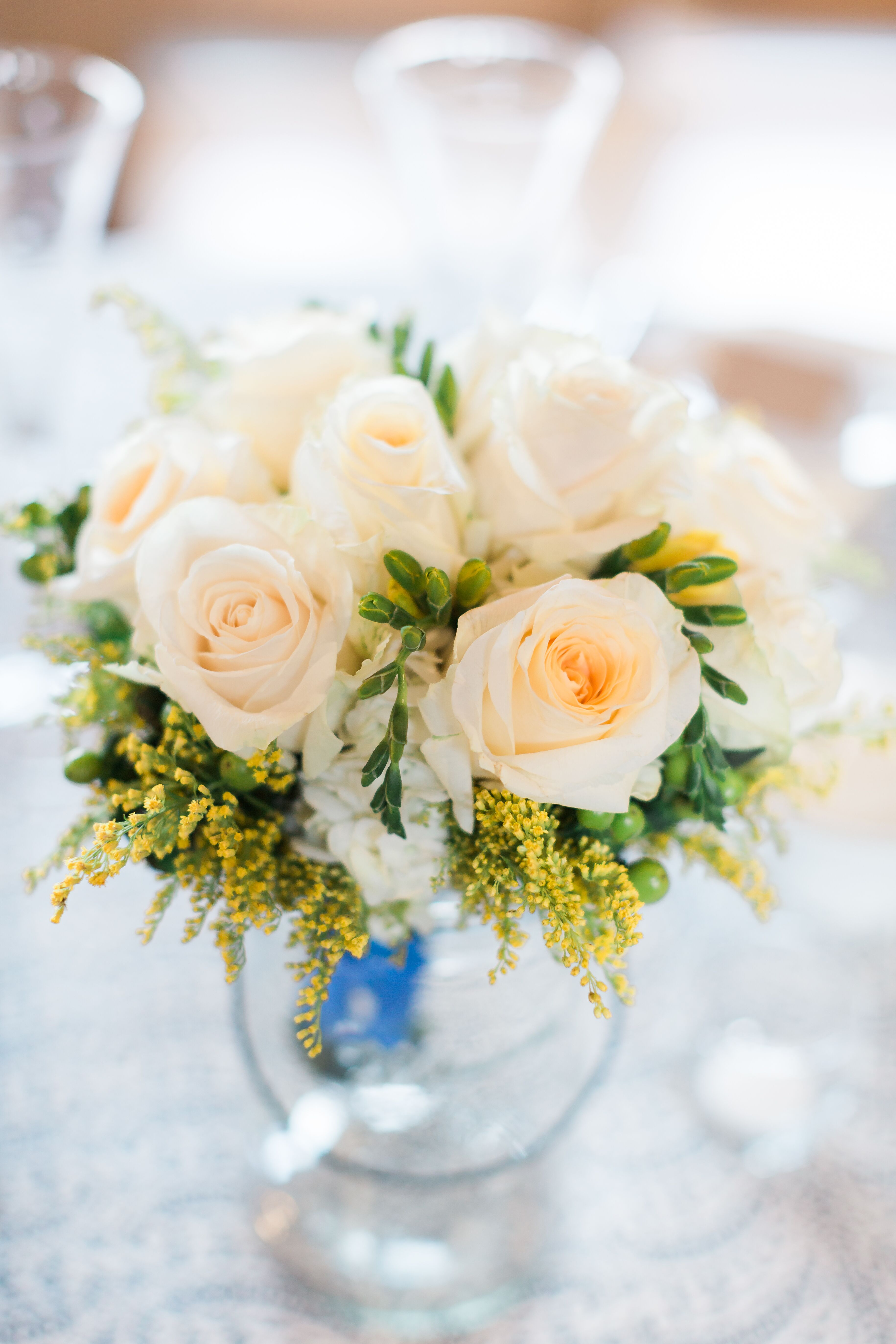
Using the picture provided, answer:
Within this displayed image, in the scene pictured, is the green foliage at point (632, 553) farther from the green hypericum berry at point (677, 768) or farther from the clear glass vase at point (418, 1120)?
the clear glass vase at point (418, 1120)

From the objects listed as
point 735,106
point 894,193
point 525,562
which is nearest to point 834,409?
point 525,562

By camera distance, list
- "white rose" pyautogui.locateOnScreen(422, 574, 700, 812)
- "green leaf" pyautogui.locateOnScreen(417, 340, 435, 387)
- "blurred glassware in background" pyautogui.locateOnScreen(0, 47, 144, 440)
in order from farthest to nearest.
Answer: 1. "blurred glassware in background" pyautogui.locateOnScreen(0, 47, 144, 440)
2. "green leaf" pyautogui.locateOnScreen(417, 340, 435, 387)
3. "white rose" pyautogui.locateOnScreen(422, 574, 700, 812)

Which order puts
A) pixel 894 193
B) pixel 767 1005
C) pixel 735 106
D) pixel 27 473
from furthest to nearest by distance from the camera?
pixel 735 106
pixel 894 193
pixel 27 473
pixel 767 1005

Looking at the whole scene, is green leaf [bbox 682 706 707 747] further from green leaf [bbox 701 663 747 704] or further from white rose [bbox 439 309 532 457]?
white rose [bbox 439 309 532 457]

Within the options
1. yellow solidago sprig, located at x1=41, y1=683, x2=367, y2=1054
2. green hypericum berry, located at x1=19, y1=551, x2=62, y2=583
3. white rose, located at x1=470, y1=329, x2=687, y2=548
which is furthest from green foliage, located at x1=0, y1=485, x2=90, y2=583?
white rose, located at x1=470, y1=329, x2=687, y2=548

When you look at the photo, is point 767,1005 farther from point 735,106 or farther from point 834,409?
point 735,106

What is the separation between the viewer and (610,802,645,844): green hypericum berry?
40 centimetres

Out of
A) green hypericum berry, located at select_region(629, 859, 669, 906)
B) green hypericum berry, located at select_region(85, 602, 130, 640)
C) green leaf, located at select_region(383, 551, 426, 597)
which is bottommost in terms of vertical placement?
green hypericum berry, located at select_region(85, 602, 130, 640)

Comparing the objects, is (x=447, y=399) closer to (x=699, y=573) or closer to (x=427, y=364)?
(x=427, y=364)

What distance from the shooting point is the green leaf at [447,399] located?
1.46ft

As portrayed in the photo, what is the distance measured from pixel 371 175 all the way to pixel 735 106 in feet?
3.01

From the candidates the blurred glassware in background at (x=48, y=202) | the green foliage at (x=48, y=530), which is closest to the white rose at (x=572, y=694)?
the green foliage at (x=48, y=530)

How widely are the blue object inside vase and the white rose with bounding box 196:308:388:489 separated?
234 millimetres

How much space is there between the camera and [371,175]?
210 centimetres
